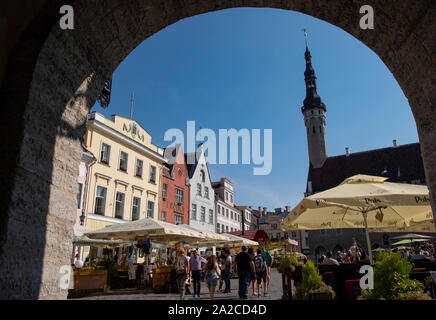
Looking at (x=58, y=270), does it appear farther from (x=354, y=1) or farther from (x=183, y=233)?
(x=183, y=233)

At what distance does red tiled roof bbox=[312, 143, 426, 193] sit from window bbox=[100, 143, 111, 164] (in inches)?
1539

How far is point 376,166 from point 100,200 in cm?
4290

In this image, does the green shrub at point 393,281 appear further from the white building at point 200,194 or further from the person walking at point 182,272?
the white building at point 200,194

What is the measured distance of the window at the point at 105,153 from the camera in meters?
20.5

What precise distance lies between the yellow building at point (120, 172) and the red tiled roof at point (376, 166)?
114 ft

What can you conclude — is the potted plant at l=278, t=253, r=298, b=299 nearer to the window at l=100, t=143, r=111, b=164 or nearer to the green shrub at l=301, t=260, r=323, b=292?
the green shrub at l=301, t=260, r=323, b=292

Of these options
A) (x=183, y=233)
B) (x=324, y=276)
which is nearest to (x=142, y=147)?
(x=183, y=233)

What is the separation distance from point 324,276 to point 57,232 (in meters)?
6.40

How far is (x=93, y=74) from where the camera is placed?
11.5 feet

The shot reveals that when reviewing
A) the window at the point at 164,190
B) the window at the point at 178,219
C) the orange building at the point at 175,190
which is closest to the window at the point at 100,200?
the orange building at the point at 175,190

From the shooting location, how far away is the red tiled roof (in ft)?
147

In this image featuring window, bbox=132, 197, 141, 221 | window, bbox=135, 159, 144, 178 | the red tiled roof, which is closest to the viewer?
window, bbox=132, 197, 141, 221

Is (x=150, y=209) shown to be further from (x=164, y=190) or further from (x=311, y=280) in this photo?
(x=311, y=280)

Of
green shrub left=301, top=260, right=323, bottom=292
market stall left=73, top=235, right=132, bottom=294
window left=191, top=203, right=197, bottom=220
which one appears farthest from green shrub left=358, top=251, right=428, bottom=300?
window left=191, top=203, right=197, bottom=220
